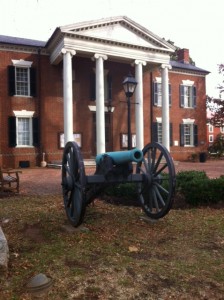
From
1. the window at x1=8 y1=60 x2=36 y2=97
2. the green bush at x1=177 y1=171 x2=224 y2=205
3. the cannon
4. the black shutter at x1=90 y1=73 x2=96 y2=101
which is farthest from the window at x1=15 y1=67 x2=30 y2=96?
the cannon

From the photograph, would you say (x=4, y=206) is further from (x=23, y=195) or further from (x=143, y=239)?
(x=143, y=239)

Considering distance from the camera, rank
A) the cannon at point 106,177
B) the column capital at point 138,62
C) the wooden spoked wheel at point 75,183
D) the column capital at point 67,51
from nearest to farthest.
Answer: the wooden spoked wheel at point 75,183 < the cannon at point 106,177 < the column capital at point 67,51 < the column capital at point 138,62

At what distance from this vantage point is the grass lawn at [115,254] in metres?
3.67

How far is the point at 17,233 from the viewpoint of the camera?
5.39m

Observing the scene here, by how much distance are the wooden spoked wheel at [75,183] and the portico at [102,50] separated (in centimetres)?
1313

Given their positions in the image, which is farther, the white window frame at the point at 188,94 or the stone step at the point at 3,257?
the white window frame at the point at 188,94

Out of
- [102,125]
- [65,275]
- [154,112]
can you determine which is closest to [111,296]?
[65,275]

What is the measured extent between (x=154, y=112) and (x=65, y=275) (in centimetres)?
2204

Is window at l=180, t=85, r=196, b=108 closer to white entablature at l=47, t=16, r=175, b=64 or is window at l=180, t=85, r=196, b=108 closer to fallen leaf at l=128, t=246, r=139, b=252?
white entablature at l=47, t=16, r=175, b=64

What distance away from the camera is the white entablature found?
Result: 61.6 ft

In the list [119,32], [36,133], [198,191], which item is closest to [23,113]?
[36,133]

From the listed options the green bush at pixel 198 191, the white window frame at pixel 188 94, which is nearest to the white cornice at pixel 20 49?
the white window frame at pixel 188 94

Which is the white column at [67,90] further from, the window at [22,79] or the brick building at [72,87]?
the window at [22,79]

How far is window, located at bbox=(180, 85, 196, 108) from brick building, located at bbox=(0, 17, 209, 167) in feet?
13.5
